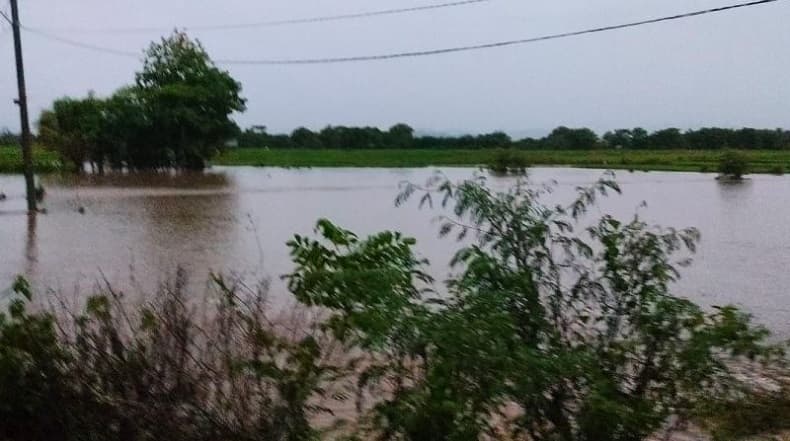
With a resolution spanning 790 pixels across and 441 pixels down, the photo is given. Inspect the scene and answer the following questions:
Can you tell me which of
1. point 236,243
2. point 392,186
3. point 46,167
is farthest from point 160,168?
point 236,243

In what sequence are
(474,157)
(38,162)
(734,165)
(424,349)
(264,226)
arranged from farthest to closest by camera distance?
(38,162) < (734,165) < (474,157) < (264,226) < (424,349)

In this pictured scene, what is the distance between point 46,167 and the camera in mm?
54750

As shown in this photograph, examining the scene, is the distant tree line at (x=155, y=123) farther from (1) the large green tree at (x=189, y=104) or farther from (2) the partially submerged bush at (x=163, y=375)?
(2) the partially submerged bush at (x=163, y=375)

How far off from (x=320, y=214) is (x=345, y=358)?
2250cm

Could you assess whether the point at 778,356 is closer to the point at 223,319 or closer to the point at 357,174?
the point at 223,319

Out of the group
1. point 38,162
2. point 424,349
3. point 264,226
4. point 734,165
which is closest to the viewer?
point 424,349

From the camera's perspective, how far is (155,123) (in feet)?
164

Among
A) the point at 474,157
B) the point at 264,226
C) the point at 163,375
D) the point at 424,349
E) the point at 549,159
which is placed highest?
the point at 424,349

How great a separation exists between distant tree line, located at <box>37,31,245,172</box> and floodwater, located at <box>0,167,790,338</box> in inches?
222

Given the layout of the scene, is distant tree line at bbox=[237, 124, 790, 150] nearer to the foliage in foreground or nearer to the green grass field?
the green grass field

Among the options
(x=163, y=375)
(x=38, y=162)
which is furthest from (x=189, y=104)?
(x=163, y=375)

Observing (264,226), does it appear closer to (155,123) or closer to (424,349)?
(424,349)

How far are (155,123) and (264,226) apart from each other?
28.6m

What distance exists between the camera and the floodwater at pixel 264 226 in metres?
14.3
